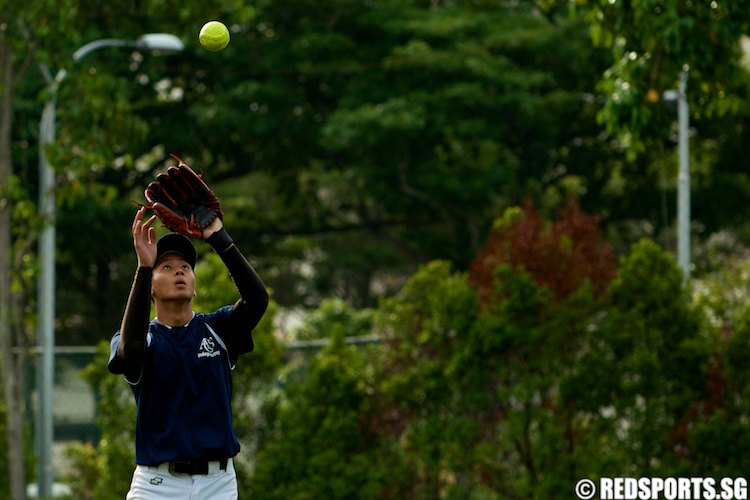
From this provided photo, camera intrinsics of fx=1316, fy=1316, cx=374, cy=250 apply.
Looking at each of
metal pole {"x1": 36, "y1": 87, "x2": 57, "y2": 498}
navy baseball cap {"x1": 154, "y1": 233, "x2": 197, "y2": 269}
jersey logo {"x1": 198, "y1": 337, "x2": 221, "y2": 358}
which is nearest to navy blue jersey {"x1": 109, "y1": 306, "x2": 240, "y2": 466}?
jersey logo {"x1": 198, "y1": 337, "x2": 221, "y2": 358}

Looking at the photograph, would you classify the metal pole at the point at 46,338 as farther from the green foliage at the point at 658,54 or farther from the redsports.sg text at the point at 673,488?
the redsports.sg text at the point at 673,488

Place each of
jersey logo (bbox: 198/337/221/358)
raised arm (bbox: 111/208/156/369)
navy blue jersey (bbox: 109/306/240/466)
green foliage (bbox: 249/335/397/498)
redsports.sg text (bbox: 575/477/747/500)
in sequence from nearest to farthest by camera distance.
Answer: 1. raised arm (bbox: 111/208/156/369)
2. navy blue jersey (bbox: 109/306/240/466)
3. jersey logo (bbox: 198/337/221/358)
4. redsports.sg text (bbox: 575/477/747/500)
5. green foliage (bbox: 249/335/397/498)

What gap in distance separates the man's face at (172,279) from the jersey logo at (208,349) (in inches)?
8.0

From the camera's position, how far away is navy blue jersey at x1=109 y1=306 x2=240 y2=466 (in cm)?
556

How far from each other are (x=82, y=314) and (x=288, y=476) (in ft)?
65.4

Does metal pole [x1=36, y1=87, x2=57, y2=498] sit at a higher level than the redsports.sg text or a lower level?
higher

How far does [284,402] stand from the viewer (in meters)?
11.2

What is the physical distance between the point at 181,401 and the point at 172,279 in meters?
0.53

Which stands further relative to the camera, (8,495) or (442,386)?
(8,495)

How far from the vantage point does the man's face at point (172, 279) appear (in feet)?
18.7

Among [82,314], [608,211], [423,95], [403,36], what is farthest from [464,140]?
[82,314]

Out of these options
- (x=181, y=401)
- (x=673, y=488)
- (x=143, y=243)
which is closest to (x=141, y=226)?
(x=143, y=243)

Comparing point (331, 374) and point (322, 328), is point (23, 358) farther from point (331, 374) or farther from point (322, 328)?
point (322, 328)

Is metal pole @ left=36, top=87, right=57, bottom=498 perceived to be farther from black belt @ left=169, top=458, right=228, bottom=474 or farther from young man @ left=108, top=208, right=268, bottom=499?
black belt @ left=169, top=458, right=228, bottom=474
